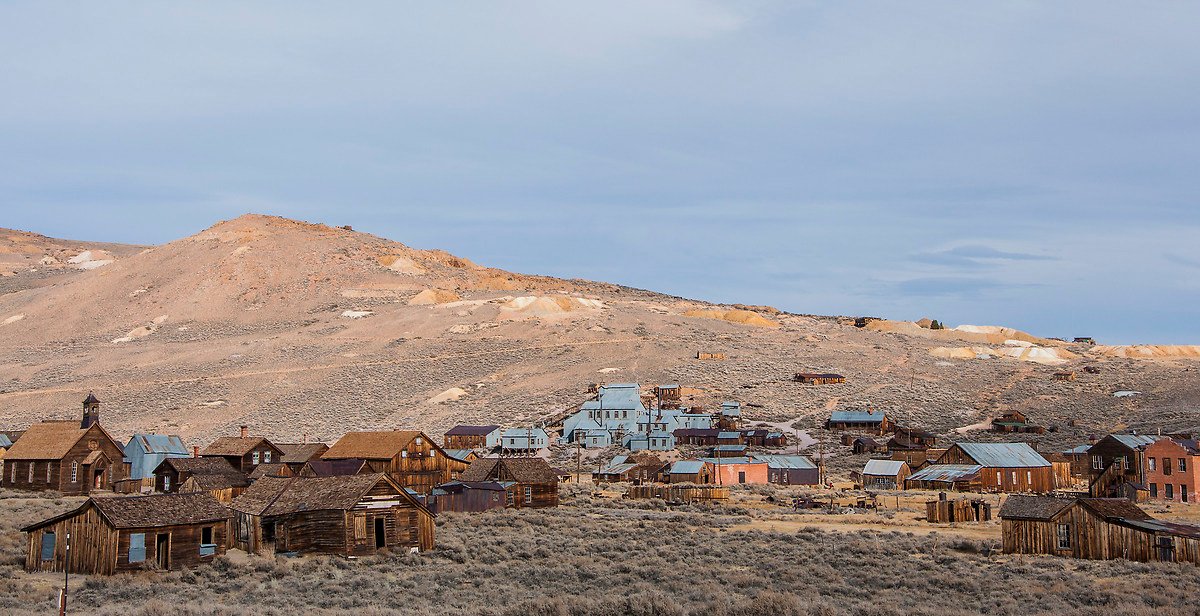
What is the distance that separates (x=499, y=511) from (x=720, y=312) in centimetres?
11070

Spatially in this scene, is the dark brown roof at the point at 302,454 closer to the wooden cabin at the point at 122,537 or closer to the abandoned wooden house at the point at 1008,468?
the wooden cabin at the point at 122,537

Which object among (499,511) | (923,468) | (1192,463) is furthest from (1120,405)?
(499,511)

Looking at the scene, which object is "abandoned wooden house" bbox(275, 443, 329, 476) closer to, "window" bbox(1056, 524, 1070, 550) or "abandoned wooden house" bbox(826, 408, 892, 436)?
"window" bbox(1056, 524, 1070, 550)

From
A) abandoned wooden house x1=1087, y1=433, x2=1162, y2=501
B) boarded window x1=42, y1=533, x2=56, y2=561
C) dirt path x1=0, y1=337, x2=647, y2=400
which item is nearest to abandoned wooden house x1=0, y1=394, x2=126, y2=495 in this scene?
boarded window x1=42, y1=533, x2=56, y2=561

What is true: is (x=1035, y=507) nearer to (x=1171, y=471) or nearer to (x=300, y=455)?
(x=1171, y=471)

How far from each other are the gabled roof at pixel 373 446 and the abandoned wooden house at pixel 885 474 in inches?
1012

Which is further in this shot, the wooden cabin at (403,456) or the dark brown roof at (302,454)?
the dark brown roof at (302,454)

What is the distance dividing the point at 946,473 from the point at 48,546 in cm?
4800

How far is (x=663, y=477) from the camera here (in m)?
67.3

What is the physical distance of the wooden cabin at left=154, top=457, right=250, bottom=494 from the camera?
167 ft

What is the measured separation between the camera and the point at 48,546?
31.0 meters

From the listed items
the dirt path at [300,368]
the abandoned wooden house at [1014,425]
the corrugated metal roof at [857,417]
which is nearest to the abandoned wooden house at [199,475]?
the corrugated metal roof at [857,417]

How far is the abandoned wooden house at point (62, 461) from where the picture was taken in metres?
52.3

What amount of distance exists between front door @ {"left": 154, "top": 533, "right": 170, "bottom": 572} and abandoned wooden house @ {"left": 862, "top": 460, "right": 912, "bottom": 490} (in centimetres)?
4249
